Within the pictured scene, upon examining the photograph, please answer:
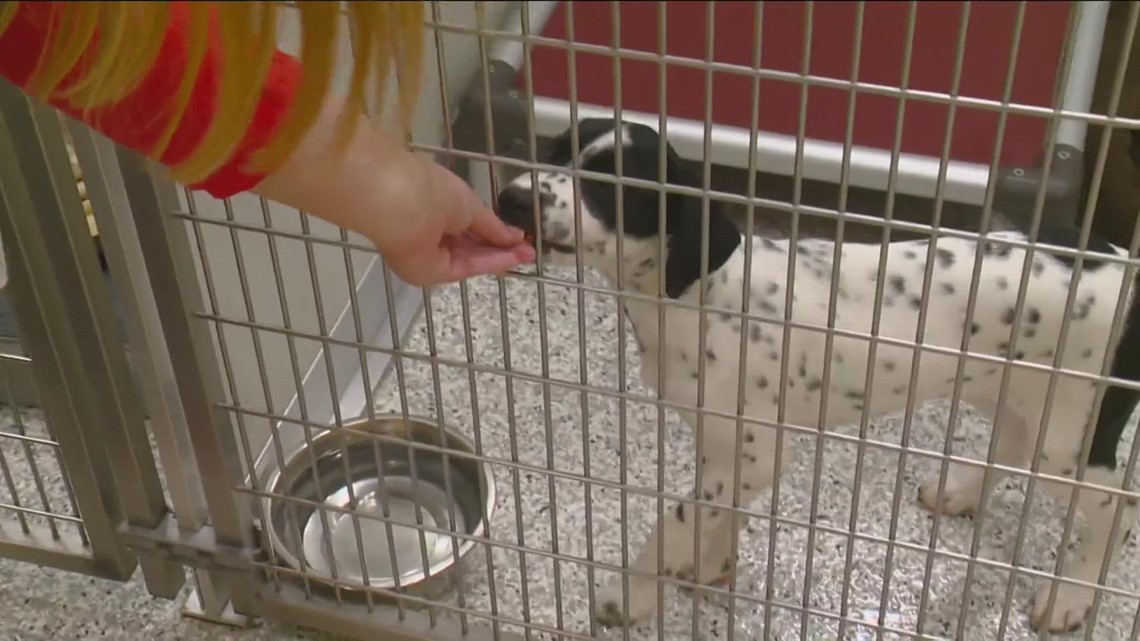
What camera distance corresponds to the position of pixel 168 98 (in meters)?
0.64

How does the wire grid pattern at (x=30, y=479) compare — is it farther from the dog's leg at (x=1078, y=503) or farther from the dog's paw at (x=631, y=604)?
the dog's leg at (x=1078, y=503)

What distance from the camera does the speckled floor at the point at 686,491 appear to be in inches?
49.1

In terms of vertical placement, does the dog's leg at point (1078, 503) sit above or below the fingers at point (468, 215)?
below

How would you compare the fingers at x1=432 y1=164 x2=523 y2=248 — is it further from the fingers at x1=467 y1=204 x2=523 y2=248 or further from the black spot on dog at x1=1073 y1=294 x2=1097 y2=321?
the black spot on dog at x1=1073 y1=294 x2=1097 y2=321

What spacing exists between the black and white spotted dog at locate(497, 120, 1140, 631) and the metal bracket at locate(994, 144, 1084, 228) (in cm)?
41

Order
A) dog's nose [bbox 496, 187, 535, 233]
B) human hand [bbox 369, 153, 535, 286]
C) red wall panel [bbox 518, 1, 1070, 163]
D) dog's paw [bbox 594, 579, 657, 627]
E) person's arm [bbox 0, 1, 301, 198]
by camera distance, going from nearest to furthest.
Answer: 1. person's arm [bbox 0, 1, 301, 198]
2. human hand [bbox 369, 153, 535, 286]
3. dog's nose [bbox 496, 187, 535, 233]
4. dog's paw [bbox 594, 579, 657, 627]
5. red wall panel [bbox 518, 1, 1070, 163]

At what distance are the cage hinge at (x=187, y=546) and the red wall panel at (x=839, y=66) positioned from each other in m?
0.84

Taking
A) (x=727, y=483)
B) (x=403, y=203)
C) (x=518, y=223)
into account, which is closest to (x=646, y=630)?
(x=727, y=483)

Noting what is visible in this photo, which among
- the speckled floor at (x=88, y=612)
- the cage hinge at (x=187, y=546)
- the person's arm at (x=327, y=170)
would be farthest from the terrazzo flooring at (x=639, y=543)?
the person's arm at (x=327, y=170)

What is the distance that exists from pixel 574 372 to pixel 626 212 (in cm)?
57

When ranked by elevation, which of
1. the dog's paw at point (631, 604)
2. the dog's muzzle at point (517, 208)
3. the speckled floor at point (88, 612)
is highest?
the dog's muzzle at point (517, 208)

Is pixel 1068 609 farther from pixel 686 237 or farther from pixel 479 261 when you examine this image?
pixel 479 261

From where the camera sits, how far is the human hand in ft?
2.41

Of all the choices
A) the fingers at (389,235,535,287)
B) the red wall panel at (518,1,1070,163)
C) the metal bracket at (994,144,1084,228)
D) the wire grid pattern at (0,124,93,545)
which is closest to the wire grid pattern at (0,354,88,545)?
the wire grid pattern at (0,124,93,545)
